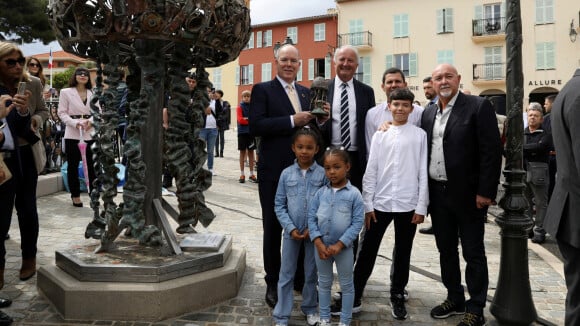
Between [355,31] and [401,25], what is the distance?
3.62 meters

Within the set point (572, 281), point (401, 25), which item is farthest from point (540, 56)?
point (572, 281)

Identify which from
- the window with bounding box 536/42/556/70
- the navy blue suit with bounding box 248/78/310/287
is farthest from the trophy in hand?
the window with bounding box 536/42/556/70

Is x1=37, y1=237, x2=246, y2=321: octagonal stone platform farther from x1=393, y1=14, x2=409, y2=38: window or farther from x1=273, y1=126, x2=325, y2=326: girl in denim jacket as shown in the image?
x1=393, y1=14, x2=409, y2=38: window

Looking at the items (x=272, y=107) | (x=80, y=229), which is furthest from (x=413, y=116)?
(x=80, y=229)

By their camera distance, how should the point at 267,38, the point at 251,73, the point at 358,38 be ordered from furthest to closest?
the point at 251,73
the point at 267,38
the point at 358,38

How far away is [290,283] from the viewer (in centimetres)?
345

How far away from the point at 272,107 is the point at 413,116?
125 cm

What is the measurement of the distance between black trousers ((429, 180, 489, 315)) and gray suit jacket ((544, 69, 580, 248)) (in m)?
Result: 0.94

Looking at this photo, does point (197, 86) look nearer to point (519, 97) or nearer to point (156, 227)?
point (156, 227)

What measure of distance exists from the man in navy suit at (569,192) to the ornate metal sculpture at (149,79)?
7.75ft

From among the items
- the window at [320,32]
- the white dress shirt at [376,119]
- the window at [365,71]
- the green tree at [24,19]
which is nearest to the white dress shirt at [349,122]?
the white dress shirt at [376,119]

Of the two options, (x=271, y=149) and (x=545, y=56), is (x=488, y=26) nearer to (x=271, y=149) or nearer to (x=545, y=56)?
(x=545, y=56)

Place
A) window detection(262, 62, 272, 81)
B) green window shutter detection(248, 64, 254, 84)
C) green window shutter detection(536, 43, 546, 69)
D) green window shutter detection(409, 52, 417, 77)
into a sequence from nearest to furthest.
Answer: green window shutter detection(536, 43, 546, 69), green window shutter detection(409, 52, 417, 77), window detection(262, 62, 272, 81), green window shutter detection(248, 64, 254, 84)

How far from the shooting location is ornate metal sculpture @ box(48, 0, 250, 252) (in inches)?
130
